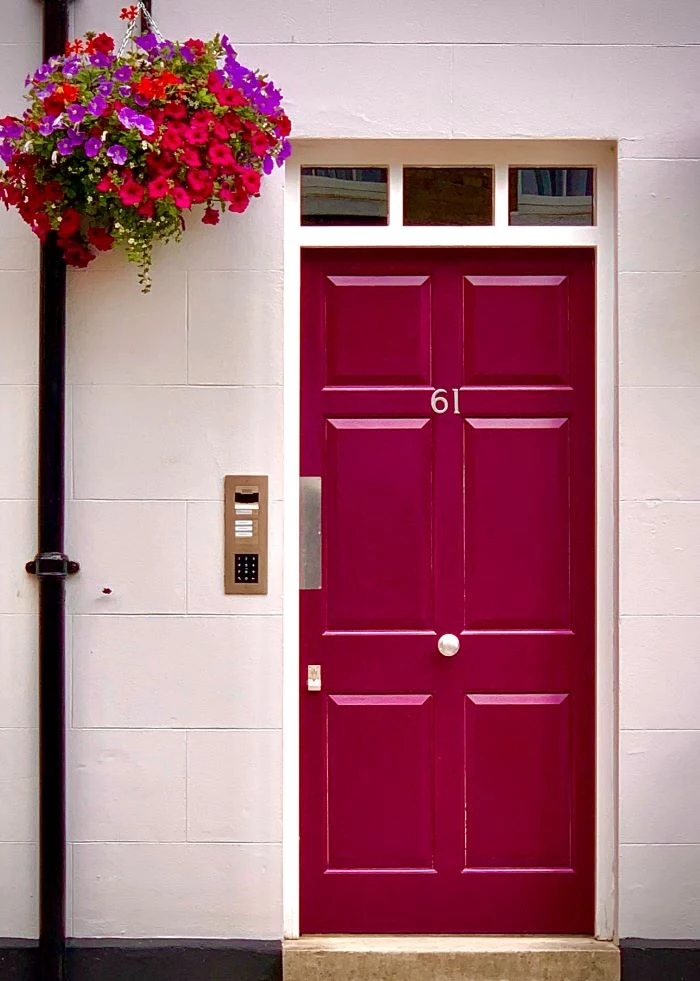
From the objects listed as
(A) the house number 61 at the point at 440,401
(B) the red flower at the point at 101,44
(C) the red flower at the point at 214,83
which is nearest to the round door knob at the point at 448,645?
(A) the house number 61 at the point at 440,401

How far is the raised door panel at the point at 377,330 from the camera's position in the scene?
4035mm

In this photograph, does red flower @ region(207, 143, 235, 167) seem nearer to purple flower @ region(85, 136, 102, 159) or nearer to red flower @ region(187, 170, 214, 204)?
red flower @ region(187, 170, 214, 204)

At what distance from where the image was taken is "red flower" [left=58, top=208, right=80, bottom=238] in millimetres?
3520

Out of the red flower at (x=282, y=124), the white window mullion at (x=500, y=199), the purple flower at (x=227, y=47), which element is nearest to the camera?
the purple flower at (x=227, y=47)

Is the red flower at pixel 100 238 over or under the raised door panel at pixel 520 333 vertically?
over

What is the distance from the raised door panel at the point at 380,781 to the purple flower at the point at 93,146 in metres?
1.94

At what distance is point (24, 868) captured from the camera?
12.9 ft

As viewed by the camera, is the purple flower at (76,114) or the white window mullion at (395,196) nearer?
the purple flower at (76,114)

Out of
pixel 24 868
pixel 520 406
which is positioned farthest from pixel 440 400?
pixel 24 868

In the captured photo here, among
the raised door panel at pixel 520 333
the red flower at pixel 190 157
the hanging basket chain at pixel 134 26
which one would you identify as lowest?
the raised door panel at pixel 520 333

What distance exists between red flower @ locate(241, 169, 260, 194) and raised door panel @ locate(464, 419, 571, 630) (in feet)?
3.65

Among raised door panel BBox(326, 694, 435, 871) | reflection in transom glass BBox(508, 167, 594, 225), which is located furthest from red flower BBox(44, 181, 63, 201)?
raised door panel BBox(326, 694, 435, 871)

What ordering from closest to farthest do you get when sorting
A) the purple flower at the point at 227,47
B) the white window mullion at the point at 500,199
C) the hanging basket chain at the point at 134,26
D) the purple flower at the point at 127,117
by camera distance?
1. the purple flower at the point at 127,117
2. the purple flower at the point at 227,47
3. the hanging basket chain at the point at 134,26
4. the white window mullion at the point at 500,199

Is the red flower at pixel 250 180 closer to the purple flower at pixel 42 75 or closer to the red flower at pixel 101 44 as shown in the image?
the red flower at pixel 101 44
